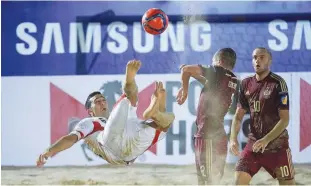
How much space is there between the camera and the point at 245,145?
3.88 meters

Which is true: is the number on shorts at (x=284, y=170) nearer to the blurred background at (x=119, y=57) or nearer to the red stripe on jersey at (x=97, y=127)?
the blurred background at (x=119, y=57)

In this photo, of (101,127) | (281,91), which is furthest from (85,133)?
(281,91)

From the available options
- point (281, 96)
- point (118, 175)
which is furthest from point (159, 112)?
point (281, 96)

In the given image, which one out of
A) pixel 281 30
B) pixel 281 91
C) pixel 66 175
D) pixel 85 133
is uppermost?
pixel 281 30

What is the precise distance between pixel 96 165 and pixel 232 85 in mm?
1206

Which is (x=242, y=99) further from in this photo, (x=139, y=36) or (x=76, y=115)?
(x=76, y=115)

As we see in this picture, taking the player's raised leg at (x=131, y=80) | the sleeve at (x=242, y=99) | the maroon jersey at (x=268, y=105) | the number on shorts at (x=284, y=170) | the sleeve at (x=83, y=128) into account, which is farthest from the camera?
the player's raised leg at (x=131, y=80)

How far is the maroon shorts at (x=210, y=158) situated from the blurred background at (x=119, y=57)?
0.38 feet

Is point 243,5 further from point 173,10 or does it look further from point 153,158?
point 153,158

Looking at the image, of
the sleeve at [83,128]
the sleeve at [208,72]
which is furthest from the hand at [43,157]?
the sleeve at [208,72]

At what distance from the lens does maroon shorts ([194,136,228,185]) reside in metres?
3.78

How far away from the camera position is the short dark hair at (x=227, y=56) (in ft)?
12.7

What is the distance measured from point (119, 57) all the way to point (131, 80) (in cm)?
20

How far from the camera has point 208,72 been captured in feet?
12.4
